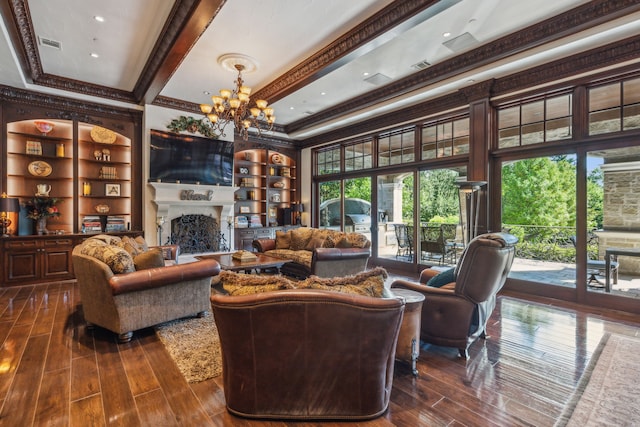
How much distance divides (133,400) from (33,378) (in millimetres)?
947

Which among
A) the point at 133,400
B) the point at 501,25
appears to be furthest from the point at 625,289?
the point at 133,400

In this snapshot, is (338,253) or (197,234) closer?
→ (338,253)

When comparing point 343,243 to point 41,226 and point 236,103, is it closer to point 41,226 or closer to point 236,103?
point 236,103

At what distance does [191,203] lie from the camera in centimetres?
670

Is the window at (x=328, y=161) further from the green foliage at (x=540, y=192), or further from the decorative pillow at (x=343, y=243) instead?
the green foliage at (x=540, y=192)

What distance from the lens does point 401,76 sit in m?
5.24

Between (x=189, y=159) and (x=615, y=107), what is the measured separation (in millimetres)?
7114

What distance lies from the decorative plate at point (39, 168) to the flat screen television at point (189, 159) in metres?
1.63

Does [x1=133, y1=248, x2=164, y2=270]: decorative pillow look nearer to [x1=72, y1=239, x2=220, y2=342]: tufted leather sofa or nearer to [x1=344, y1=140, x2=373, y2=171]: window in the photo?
[x1=72, y1=239, x2=220, y2=342]: tufted leather sofa

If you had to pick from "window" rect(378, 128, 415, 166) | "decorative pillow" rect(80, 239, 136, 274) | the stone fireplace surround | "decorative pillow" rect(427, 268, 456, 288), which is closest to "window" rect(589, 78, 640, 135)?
"window" rect(378, 128, 415, 166)

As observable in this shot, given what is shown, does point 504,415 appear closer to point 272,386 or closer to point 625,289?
point 272,386

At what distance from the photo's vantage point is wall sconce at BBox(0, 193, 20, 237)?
15.6ft

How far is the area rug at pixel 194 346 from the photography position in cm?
245

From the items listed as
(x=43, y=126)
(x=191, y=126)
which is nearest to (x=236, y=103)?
(x=191, y=126)
